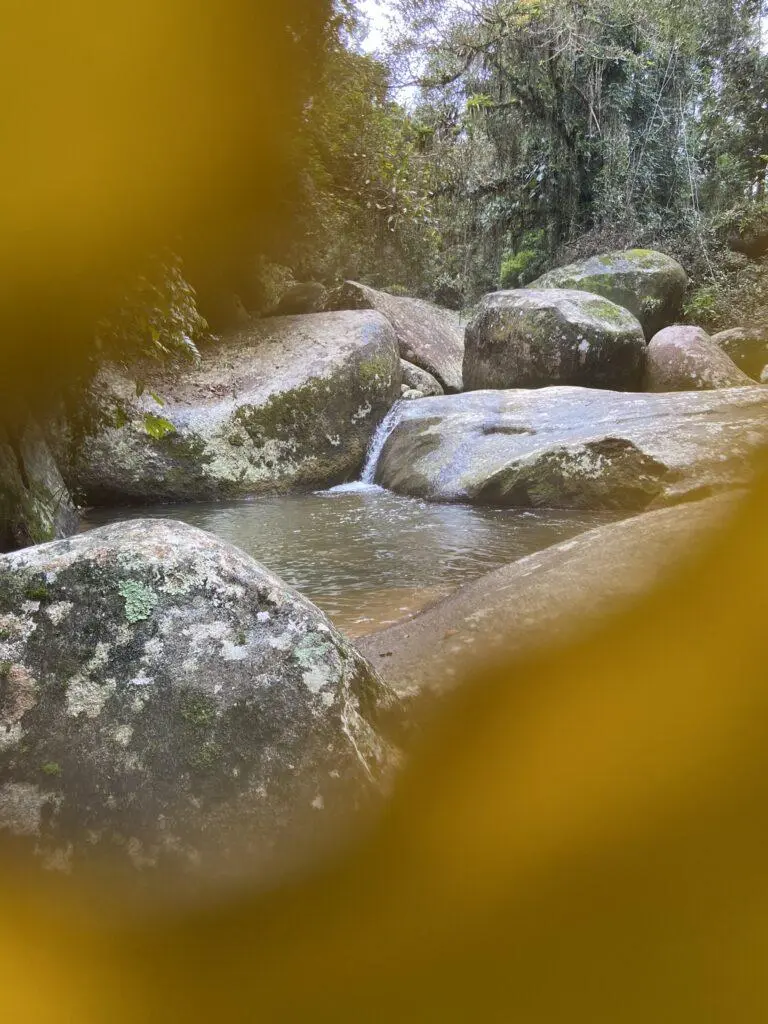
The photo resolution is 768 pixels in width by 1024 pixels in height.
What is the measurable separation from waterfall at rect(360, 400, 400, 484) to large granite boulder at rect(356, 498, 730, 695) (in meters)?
5.31

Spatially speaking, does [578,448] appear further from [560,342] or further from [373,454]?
[560,342]

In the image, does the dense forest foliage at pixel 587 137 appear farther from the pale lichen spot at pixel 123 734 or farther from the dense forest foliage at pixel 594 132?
the pale lichen spot at pixel 123 734

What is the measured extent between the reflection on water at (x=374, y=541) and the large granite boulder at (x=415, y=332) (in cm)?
571

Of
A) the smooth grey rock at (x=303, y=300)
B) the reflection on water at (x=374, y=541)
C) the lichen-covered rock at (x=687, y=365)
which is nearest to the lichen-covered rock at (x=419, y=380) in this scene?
the smooth grey rock at (x=303, y=300)

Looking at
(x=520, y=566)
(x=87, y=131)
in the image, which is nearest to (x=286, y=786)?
(x=520, y=566)

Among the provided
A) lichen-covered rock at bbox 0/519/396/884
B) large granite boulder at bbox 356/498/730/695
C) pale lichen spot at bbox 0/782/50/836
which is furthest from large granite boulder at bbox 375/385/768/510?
pale lichen spot at bbox 0/782/50/836

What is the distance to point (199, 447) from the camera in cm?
763

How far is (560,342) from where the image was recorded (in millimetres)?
9406

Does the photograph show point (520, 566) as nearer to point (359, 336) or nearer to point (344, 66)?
point (359, 336)

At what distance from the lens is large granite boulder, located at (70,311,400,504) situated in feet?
24.2

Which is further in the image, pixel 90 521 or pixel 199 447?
pixel 199 447

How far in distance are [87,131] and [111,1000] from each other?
7.51 feet

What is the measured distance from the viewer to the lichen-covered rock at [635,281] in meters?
12.0

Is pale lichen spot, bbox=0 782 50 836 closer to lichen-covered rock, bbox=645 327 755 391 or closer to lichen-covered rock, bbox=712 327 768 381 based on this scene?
lichen-covered rock, bbox=645 327 755 391
